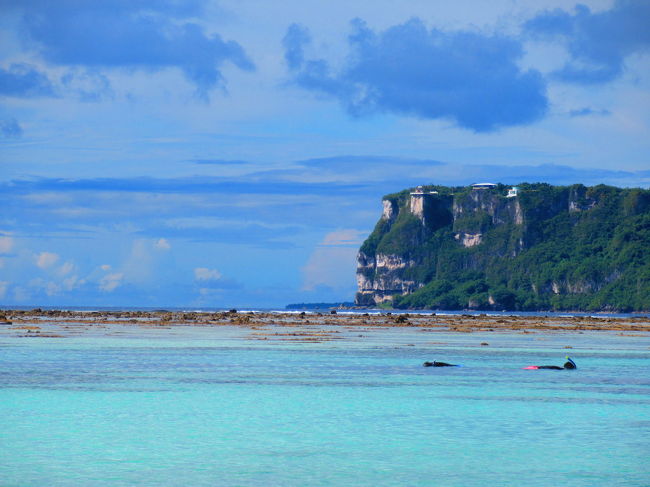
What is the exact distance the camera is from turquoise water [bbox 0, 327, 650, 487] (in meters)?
17.9

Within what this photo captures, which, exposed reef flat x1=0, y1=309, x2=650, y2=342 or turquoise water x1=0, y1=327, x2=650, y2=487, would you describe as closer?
turquoise water x1=0, y1=327, x2=650, y2=487

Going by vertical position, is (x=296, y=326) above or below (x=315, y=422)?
above

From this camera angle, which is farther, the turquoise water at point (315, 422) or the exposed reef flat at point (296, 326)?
the exposed reef flat at point (296, 326)

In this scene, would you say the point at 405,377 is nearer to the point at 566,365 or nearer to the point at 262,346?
the point at 566,365

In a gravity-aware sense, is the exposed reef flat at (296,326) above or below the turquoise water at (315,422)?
above

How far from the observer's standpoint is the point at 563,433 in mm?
22609

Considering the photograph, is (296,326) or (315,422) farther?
(296,326)

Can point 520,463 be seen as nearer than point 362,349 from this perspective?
Yes

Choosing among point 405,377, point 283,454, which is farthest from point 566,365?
point 283,454

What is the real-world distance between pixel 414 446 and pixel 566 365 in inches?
832

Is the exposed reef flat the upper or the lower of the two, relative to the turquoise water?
upper

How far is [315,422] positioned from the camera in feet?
78.7

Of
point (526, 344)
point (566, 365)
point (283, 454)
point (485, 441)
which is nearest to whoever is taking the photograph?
point (283, 454)

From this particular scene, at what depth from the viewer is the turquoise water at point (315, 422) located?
17859mm
